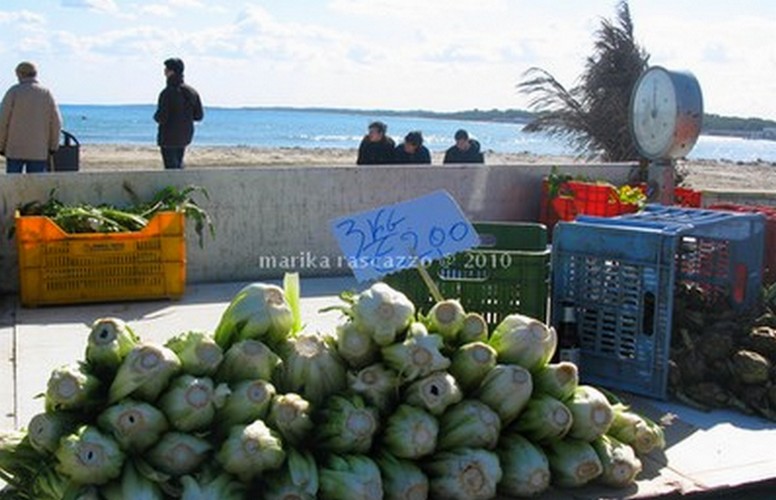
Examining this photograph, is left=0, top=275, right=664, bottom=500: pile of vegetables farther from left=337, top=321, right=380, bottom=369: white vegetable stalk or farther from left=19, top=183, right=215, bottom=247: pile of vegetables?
left=19, top=183, right=215, bottom=247: pile of vegetables

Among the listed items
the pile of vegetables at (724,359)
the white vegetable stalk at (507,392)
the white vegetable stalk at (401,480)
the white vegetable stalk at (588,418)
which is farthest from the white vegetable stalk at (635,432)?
the white vegetable stalk at (401,480)

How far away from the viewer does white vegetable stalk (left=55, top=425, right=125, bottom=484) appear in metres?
3.66

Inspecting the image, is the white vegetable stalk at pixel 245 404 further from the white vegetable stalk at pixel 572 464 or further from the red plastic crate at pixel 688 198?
the red plastic crate at pixel 688 198

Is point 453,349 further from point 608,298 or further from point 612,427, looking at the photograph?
point 608,298

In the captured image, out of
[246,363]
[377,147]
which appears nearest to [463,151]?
[377,147]

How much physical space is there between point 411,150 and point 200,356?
321 inches

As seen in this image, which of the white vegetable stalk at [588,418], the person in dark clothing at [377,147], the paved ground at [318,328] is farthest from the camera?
the person in dark clothing at [377,147]

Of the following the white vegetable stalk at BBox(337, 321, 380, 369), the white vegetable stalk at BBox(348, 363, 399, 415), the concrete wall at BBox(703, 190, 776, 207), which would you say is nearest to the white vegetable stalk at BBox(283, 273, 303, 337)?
the white vegetable stalk at BBox(337, 321, 380, 369)

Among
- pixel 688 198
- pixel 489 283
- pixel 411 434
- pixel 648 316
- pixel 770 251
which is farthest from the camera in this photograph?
pixel 688 198

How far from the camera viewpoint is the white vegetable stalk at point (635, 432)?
4.71m

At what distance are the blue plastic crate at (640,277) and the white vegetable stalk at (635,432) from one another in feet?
3.03

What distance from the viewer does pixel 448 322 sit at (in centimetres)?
439

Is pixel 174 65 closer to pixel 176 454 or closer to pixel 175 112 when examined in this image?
pixel 175 112

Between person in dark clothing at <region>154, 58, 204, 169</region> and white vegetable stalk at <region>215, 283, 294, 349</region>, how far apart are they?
680cm
